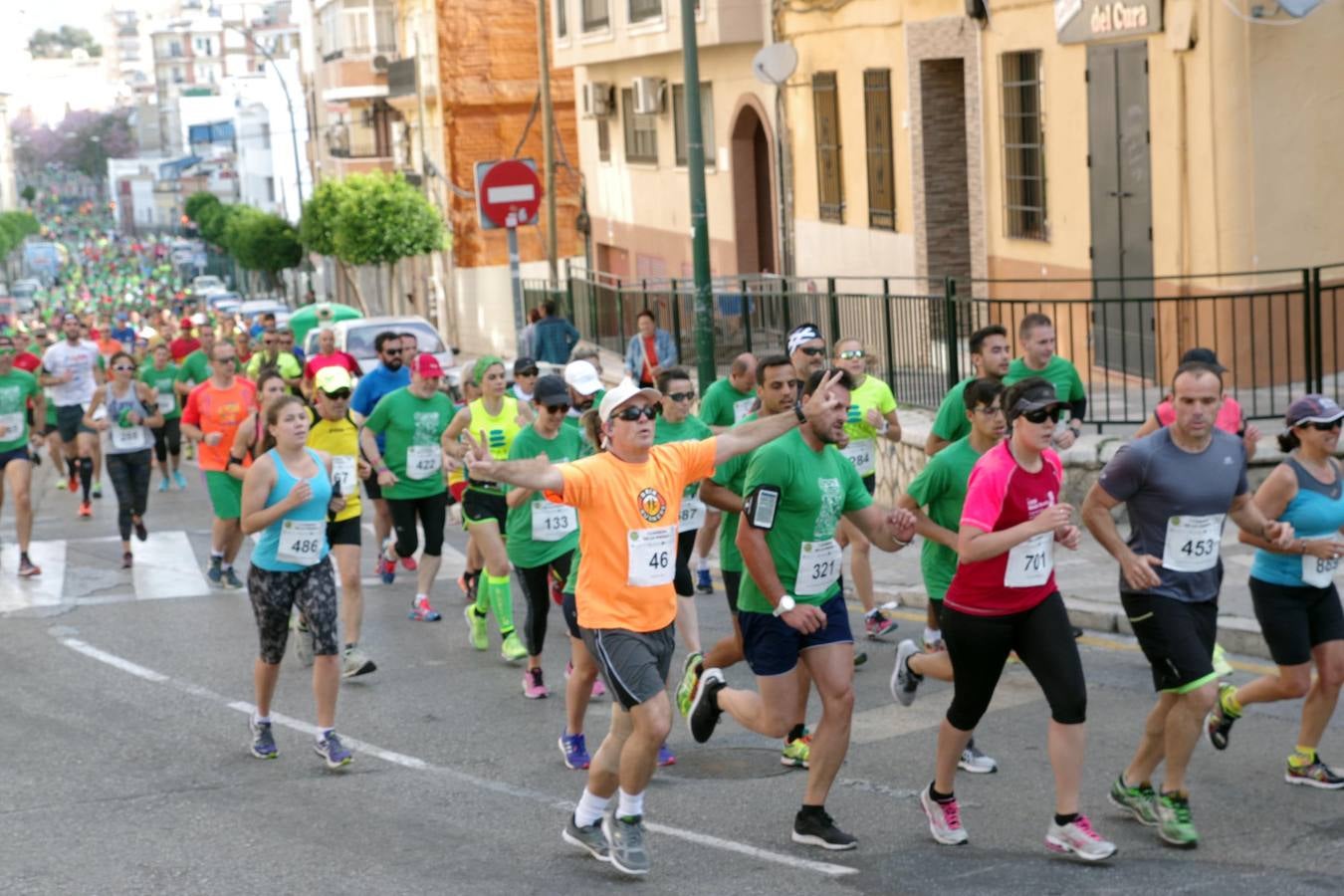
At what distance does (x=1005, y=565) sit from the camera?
7.37 m

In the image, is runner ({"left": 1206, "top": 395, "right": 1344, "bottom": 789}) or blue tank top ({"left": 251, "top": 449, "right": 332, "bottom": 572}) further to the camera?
blue tank top ({"left": 251, "top": 449, "right": 332, "bottom": 572})

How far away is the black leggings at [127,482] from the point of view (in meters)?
16.8

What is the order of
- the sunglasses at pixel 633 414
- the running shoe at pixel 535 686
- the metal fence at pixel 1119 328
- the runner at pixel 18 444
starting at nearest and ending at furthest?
1. the sunglasses at pixel 633 414
2. the running shoe at pixel 535 686
3. the metal fence at pixel 1119 328
4. the runner at pixel 18 444

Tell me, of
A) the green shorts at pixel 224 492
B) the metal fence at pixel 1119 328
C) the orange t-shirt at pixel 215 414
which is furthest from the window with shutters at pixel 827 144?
the green shorts at pixel 224 492

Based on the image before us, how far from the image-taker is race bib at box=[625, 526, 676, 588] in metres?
7.56

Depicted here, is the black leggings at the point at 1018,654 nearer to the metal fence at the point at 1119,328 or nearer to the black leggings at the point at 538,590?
the black leggings at the point at 538,590

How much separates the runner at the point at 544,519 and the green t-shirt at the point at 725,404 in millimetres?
1701

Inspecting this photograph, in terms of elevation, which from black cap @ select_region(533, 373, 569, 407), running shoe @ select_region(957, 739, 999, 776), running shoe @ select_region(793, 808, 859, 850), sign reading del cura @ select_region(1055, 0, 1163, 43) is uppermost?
sign reading del cura @ select_region(1055, 0, 1163, 43)

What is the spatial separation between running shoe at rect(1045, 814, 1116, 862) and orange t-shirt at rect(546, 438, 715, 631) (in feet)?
5.38

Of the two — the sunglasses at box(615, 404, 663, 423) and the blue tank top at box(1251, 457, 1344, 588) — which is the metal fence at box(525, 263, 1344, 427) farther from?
the sunglasses at box(615, 404, 663, 423)

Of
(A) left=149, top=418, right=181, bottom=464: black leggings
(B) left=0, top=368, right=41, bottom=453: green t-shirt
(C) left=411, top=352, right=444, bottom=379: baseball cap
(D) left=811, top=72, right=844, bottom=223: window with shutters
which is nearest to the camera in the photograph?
(C) left=411, top=352, right=444, bottom=379: baseball cap

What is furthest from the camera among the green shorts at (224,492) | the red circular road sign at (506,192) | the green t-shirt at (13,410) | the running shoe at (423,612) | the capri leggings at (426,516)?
the red circular road sign at (506,192)

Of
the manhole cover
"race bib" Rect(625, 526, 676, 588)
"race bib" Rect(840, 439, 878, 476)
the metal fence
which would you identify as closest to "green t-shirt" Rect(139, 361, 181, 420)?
the metal fence

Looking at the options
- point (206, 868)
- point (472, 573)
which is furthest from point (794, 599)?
point (472, 573)
